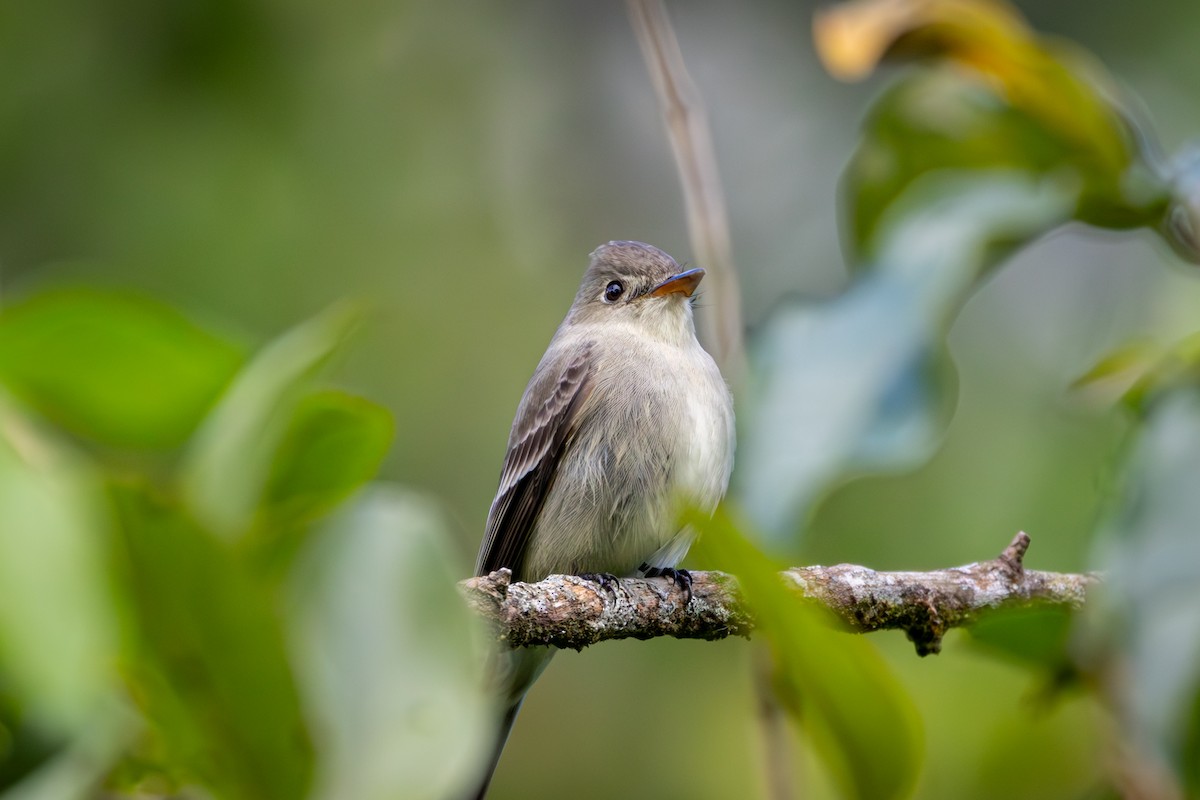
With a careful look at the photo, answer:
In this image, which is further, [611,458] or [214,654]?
[611,458]

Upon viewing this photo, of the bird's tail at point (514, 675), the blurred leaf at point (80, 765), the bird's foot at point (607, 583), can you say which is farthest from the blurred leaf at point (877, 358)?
the bird's tail at point (514, 675)

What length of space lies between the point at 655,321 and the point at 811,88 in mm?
4443

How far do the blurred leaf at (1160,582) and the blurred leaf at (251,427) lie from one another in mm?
1148

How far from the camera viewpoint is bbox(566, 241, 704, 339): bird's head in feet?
16.8

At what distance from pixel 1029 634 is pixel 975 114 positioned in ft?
3.69

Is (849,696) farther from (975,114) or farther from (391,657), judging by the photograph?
(975,114)

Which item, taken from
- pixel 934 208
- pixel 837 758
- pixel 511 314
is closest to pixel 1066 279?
pixel 511 314

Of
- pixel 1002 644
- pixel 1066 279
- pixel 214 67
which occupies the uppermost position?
pixel 214 67

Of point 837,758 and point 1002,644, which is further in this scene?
point 1002,644

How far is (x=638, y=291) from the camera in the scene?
17.6ft

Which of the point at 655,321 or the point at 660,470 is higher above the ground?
the point at 655,321

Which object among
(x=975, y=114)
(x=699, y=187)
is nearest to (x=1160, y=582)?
(x=975, y=114)

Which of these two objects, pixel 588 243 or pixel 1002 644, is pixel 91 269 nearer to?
pixel 588 243

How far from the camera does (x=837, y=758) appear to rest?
153cm
